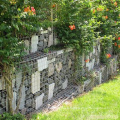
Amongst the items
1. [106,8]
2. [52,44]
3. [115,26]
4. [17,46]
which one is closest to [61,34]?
[52,44]

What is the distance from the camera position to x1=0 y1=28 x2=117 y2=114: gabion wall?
3.36 meters

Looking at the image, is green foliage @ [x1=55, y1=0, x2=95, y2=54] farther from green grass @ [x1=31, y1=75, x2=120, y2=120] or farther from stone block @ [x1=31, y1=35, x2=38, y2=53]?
green grass @ [x1=31, y1=75, x2=120, y2=120]

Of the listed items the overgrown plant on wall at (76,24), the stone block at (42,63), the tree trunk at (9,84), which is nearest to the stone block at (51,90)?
the stone block at (42,63)

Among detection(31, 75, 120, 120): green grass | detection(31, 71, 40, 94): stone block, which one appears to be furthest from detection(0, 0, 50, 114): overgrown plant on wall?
detection(31, 75, 120, 120): green grass

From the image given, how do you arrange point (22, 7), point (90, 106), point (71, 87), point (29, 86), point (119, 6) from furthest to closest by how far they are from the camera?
point (119, 6), point (71, 87), point (90, 106), point (29, 86), point (22, 7)

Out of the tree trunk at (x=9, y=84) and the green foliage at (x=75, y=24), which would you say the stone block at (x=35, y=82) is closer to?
the tree trunk at (x=9, y=84)

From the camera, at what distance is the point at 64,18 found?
4430mm

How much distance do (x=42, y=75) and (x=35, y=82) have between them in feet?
0.84

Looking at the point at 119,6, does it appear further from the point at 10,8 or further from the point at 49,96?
the point at 10,8

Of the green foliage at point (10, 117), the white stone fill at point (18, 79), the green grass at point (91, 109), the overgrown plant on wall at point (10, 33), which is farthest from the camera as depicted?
the green grass at point (91, 109)

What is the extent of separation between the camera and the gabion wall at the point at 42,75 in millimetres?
3360

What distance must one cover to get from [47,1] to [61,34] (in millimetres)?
823

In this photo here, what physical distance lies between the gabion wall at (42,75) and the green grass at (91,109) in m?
0.38

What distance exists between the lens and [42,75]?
3.78 metres
